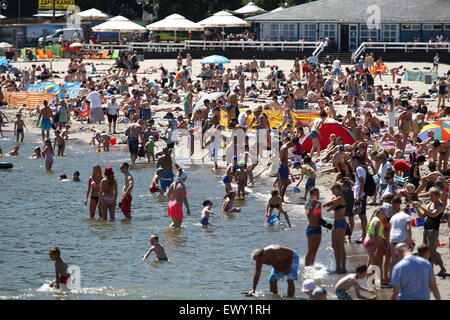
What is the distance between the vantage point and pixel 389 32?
50469mm

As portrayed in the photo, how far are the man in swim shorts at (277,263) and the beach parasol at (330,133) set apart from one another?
458 inches

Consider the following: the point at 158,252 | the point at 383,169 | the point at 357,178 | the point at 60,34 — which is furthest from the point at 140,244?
the point at 60,34

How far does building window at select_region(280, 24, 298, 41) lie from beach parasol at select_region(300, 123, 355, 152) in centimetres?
2746

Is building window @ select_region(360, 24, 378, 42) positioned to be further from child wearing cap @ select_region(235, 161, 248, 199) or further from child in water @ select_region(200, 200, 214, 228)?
child in water @ select_region(200, 200, 214, 228)

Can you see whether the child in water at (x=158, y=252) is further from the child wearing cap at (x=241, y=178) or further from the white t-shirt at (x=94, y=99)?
the white t-shirt at (x=94, y=99)

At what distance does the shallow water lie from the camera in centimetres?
1541

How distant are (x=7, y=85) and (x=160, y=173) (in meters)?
23.2

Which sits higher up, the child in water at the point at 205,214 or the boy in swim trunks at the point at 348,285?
the boy in swim trunks at the point at 348,285

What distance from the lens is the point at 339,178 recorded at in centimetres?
1727

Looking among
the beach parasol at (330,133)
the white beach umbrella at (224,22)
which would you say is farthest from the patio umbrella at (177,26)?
the beach parasol at (330,133)

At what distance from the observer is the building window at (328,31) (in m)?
51.5

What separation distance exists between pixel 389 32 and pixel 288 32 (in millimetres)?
5516

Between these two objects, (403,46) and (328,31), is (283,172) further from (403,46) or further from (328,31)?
(328,31)
